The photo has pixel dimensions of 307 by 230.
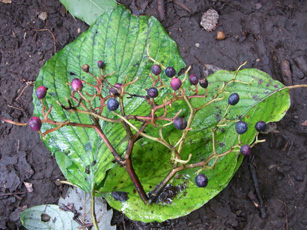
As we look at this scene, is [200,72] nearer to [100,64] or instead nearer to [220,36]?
[220,36]

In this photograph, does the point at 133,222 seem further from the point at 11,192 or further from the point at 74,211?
the point at 11,192

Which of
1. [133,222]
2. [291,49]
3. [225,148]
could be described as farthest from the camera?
[291,49]

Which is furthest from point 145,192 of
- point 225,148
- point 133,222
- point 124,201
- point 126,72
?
point 126,72

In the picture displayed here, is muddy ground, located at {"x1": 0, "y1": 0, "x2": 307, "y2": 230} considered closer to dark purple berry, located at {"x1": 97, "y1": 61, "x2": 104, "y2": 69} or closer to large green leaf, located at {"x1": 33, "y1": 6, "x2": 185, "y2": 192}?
large green leaf, located at {"x1": 33, "y1": 6, "x2": 185, "y2": 192}

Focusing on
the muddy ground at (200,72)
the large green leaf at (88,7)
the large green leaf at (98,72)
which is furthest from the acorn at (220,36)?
the large green leaf at (88,7)

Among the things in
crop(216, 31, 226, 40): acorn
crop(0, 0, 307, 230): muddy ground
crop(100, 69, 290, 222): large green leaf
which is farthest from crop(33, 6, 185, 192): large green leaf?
crop(216, 31, 226, 40): acorn

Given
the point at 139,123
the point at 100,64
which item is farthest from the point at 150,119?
the point at 100,64

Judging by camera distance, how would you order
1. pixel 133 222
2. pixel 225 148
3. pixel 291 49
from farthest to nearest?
pixel 291 49, pixel 133 222, pixel 225 148
